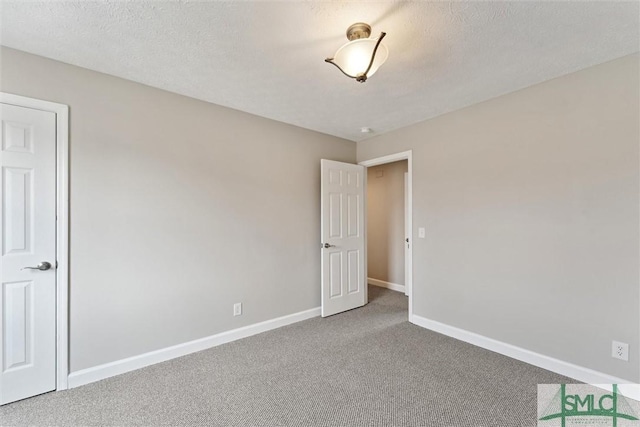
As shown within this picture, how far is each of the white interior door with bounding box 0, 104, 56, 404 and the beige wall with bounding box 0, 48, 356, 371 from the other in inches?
5.4

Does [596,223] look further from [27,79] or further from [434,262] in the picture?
[27,79]

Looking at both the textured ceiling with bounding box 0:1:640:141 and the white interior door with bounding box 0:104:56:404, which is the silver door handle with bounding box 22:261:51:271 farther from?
the textured ceiling with bounding box 0:1:640:141

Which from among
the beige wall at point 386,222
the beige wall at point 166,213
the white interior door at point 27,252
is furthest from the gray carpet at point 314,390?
the beige wall at point 386,222

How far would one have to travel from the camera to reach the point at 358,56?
1708mm

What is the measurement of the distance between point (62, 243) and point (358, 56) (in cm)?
246

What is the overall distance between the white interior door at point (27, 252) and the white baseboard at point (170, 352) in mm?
196

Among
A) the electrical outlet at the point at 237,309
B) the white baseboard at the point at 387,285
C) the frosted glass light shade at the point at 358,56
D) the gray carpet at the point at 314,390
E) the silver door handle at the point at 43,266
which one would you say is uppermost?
Result: the frosted glass light shade at the point at 358,56

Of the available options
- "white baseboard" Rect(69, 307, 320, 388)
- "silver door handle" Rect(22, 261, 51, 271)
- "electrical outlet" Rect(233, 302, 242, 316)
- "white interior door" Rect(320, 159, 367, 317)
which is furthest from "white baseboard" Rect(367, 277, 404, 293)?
"silver door handle" Rect(22, 261, 51, 271)

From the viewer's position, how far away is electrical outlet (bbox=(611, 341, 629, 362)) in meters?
2.07

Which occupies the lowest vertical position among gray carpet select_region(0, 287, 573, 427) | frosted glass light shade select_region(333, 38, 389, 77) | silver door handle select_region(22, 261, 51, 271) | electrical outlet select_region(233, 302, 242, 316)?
gray carpet select_region(0, 287, 573, 427)

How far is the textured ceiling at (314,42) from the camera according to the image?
162 centimetres

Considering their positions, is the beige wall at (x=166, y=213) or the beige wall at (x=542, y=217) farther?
the beige wall at (x=166, y=213)

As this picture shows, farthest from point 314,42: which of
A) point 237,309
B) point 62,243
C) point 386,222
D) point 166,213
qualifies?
point 386,222

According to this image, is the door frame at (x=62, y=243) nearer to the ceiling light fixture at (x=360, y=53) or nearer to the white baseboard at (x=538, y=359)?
the ceiling light fixture at (x=360, y=53)
